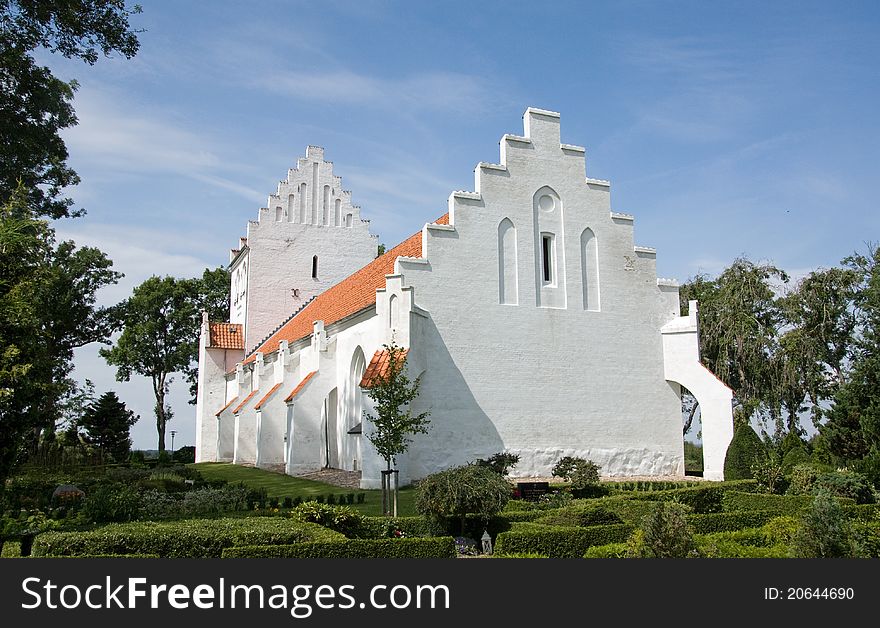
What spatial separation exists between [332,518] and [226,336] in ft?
111

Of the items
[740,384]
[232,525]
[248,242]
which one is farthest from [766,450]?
[248,242]

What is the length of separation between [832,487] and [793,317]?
61.0 ft

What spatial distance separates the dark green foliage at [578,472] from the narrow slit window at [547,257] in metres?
6.79

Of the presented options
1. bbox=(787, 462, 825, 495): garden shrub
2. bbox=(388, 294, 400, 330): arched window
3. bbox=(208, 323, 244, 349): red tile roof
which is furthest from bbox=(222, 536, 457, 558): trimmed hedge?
bbox=(208, 323, 244, 349): red tile roof

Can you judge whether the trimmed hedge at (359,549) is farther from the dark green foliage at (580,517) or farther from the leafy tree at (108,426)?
the leafy tree at (108,426)

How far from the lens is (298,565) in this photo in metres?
7.54

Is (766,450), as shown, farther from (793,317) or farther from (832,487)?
(793,317)

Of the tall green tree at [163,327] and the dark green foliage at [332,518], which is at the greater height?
the tall green tree at [163,327]

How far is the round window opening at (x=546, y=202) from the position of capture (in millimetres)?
25000

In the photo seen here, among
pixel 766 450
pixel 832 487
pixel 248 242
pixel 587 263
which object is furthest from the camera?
pixel 248 242

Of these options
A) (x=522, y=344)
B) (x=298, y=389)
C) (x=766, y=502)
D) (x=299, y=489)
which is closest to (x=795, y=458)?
(x=766, y=502)

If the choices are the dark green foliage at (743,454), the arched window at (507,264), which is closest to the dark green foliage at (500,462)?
the arched window at (507,264)

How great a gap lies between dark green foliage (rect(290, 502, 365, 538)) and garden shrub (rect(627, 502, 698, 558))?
509 cm

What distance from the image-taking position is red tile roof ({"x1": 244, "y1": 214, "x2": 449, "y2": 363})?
85.6 feet
